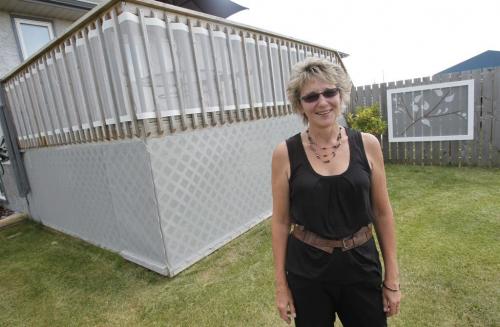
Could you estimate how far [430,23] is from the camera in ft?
56.4

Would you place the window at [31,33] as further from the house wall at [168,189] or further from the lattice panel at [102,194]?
the house wall at [168,189]

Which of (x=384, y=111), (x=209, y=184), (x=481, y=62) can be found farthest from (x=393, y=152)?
(x=481, y=62)

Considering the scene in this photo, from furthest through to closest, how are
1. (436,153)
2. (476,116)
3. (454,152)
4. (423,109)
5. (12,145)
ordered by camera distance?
1. (436,153)
2. (423,109)
3. (454,152)
4. (476,116)
5. (12,145)

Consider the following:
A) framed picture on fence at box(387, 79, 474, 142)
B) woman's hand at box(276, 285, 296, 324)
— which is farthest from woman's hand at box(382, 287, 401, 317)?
framed picture on fence at box(387, 79, 474, 142)

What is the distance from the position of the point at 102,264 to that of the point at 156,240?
1.23 metres

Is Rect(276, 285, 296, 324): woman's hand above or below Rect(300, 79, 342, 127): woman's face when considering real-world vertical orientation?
below

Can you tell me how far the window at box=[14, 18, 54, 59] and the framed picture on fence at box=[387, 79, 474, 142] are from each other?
9350 millimetres

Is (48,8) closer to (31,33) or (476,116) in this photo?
(31,33)

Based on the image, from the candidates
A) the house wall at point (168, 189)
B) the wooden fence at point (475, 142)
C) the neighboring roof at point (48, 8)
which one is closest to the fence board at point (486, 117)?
the wooden fence at point (475, 142)

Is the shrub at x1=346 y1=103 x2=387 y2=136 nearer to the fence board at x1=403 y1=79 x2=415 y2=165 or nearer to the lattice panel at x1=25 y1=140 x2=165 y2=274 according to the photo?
the fence board at x1=403 y1=79 x2=415 y2=165

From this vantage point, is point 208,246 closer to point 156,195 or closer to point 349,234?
point 156,195

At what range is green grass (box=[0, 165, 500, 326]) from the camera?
2422mm

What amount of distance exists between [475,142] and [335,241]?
21.7 ft

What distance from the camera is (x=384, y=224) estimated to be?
1.50 meters
